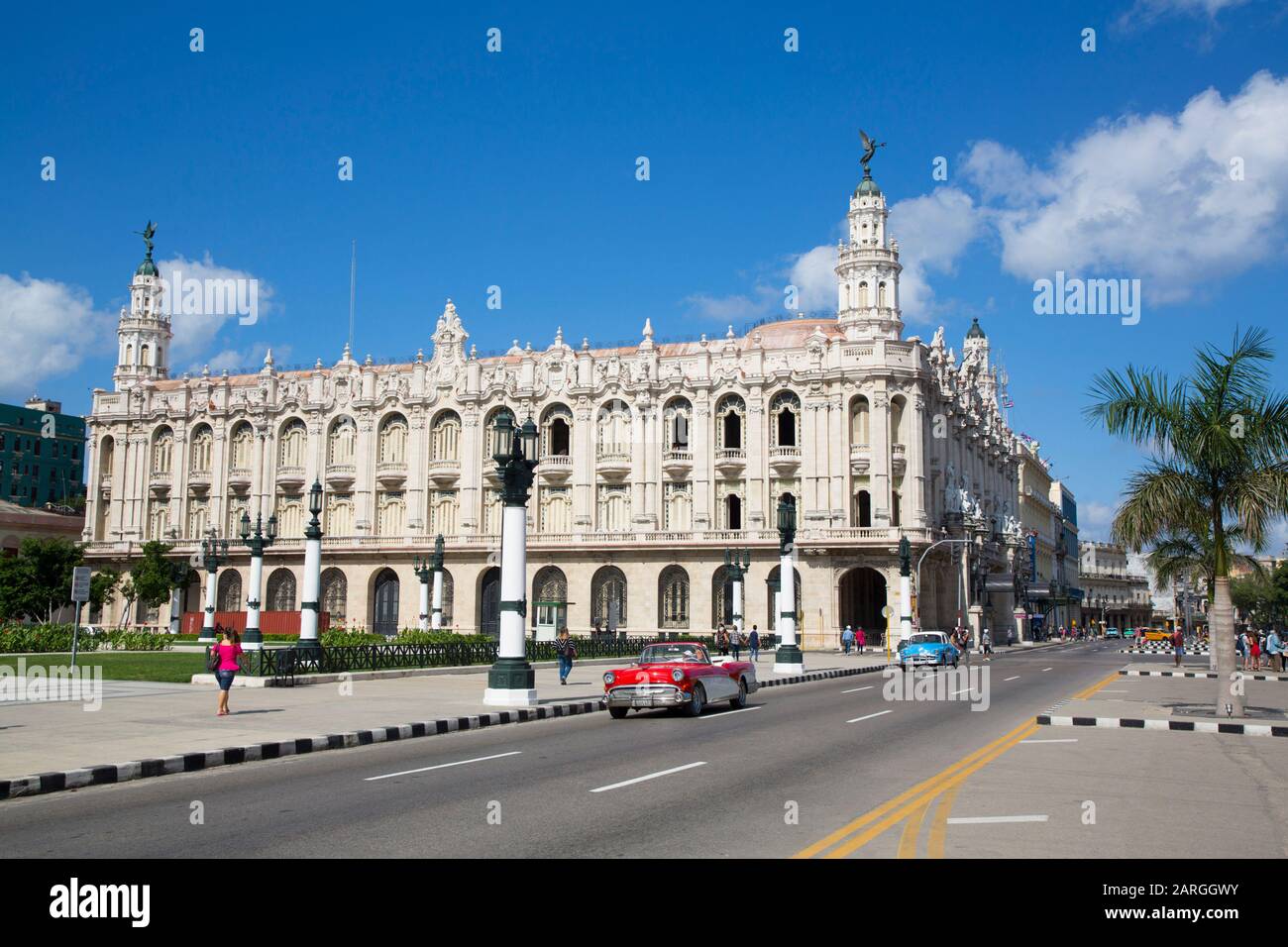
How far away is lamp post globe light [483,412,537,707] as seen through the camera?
23.0 m

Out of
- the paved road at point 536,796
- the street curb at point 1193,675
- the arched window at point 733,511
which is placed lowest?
the street curb at point 1193,675

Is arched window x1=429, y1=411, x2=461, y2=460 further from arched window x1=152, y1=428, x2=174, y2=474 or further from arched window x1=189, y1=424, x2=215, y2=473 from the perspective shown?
arched window x1=152, y1=428, x2=174, y2=474

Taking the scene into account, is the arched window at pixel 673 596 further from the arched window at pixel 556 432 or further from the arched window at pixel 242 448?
the arched window at pixel 242 448

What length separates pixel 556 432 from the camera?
223ft

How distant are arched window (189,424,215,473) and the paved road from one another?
2477 inches

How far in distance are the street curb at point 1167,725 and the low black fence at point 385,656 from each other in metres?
9.41

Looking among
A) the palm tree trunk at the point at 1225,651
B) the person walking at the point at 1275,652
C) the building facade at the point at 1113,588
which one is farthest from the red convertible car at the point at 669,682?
the building facade at the point at 1113,588

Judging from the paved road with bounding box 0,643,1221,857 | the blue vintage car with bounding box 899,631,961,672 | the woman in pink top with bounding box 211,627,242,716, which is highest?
the woman in pink top with bounding box 211,627,242,716

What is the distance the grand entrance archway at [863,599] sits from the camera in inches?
2457

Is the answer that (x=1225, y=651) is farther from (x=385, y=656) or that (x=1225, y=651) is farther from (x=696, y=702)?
(x=385, y=656)

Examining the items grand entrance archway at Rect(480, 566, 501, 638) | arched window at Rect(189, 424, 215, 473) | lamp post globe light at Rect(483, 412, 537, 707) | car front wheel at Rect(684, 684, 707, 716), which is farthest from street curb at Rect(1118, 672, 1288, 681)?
arched window at Rect(189, 424, 215, 473)

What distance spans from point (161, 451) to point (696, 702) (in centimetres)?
6658
